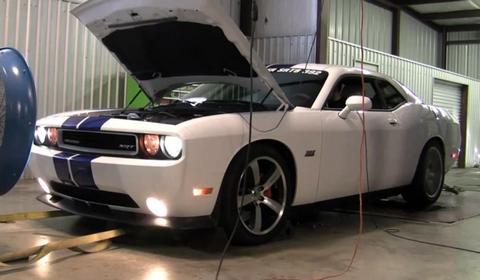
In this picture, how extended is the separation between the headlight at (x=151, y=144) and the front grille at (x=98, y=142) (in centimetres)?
8

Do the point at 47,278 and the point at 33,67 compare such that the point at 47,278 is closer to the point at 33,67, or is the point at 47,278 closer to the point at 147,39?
the point at 147,39

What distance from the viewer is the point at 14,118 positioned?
332cm

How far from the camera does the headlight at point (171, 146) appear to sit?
3.47 m

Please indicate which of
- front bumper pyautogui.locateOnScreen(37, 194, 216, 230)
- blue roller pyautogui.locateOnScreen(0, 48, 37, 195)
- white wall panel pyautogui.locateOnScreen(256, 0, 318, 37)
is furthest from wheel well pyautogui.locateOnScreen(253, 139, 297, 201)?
white wall panel pyautogui.locateOnScreen(256, 0, 318, 37)

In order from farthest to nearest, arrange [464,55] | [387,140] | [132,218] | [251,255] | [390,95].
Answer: [464,55], [390,95], [387,140], [251,255], [132,218]

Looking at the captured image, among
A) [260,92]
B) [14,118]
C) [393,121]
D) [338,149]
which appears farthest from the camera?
[393,121]

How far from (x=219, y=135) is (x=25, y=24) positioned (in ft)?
15.3

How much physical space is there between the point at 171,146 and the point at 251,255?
3.09ft

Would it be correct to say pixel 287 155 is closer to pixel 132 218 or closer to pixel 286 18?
pixel 132 218

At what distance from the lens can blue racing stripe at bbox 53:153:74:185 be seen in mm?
3857

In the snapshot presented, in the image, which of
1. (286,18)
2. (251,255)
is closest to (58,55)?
(286,18)

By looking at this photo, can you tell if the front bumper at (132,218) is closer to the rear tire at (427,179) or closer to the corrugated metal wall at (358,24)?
the rear tire at (427,179)

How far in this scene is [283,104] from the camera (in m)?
4.25

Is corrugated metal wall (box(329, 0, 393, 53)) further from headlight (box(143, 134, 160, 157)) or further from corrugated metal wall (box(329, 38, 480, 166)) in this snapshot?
headlight (box(143, 134, 160, 157))
